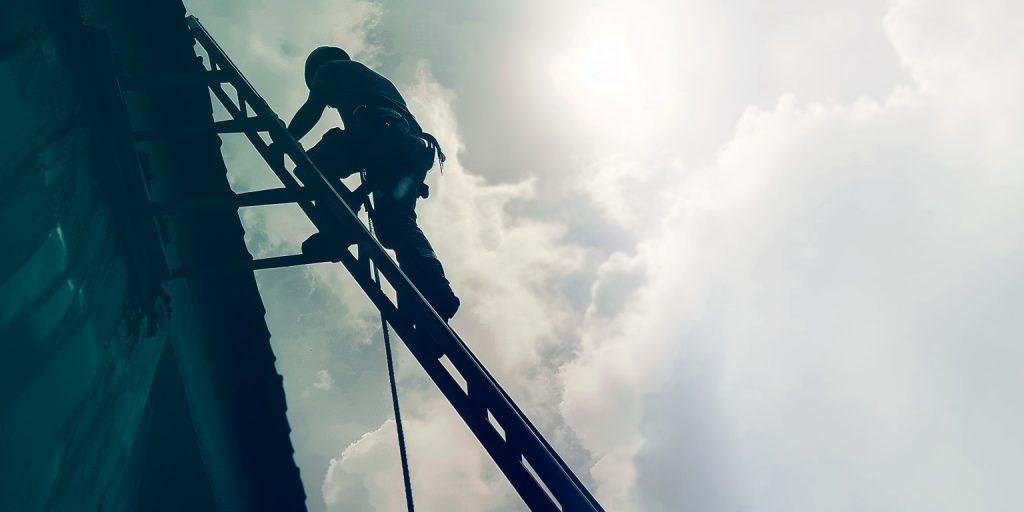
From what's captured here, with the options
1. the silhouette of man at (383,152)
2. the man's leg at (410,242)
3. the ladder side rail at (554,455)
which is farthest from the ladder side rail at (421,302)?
the man's leg at (410,242)

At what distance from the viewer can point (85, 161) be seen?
307cm

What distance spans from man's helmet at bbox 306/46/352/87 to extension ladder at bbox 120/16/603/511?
250 centimetres

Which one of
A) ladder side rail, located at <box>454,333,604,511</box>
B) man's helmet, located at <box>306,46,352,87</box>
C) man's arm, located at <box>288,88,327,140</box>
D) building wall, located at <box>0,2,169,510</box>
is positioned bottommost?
ladder side rail, located at <box>454,333,604,511</box>

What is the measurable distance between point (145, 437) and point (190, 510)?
66 cm

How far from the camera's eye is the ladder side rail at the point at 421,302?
85.0 inches

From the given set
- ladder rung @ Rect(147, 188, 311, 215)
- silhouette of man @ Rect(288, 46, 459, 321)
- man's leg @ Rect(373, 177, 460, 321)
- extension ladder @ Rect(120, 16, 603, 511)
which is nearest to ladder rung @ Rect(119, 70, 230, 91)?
extension ladder @ Rect(120, 16, 603, 511)

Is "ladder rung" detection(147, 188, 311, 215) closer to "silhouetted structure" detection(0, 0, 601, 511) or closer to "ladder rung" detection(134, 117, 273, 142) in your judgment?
"silhouetted structure" detection(0, 0, 601, 511)

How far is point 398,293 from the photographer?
2977 mm

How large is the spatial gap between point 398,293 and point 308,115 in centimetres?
391

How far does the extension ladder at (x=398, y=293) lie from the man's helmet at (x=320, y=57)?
8.20ft

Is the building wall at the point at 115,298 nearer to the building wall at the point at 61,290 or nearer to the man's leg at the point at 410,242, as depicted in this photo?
the building wall at the point at 61,290

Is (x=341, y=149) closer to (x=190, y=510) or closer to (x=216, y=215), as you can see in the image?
(x=216, y=215)

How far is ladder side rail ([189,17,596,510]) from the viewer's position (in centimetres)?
216

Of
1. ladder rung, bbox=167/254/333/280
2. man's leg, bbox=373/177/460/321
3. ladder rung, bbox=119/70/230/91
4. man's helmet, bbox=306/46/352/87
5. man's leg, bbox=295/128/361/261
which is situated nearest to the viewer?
ladder rung, bbox=167/254/333/280
